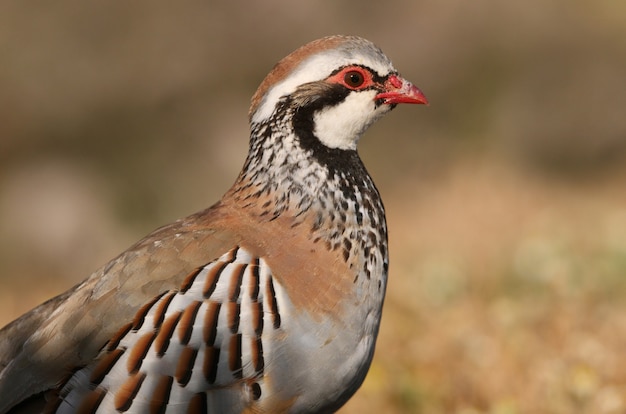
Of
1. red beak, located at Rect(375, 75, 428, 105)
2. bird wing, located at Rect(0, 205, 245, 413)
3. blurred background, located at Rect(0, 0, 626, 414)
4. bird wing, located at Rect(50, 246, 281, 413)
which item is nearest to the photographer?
bird wing, located at Rect(50, 246, 281, 413)

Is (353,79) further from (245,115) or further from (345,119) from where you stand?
(245,115)

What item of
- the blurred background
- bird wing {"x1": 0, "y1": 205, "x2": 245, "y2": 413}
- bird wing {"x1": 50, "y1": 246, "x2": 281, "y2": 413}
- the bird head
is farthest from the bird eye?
the blurred background

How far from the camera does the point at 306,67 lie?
415 cm

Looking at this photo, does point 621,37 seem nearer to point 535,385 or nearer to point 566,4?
point 566,4

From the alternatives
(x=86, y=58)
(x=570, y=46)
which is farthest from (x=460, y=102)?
(x=86, y=58)

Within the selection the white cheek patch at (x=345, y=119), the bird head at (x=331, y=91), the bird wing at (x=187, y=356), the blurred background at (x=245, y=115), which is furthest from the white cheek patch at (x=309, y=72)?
the blurred background at (x=245, y=115)

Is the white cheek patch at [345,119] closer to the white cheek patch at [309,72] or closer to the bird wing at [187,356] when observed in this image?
the white cheek patch at [309,72]

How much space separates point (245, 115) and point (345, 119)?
24.0ft

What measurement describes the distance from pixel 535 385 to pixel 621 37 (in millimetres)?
7777

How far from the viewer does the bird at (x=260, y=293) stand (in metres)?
3.69

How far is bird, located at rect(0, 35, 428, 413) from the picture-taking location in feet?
12.1

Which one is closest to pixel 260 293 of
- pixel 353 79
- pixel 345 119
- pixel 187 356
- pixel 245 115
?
pixel 187 356

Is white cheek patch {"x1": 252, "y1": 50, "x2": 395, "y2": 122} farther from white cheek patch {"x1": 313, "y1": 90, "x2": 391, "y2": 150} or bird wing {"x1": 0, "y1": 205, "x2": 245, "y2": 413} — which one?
bird wing {"x1": 0, "y1": 205, "x2": 245, "y2": 413}

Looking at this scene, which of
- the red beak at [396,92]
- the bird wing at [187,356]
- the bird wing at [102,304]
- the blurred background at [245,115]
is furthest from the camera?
the blurred background at [245,115]
